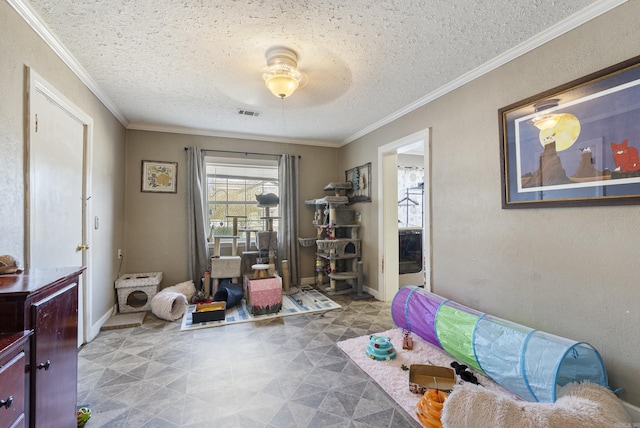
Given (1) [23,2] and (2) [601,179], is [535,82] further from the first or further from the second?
(1) [23,2]

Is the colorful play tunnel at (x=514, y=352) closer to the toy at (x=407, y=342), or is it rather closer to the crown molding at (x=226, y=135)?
the toy at (x=407, y=342)

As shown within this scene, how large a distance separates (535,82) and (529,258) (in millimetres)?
1290

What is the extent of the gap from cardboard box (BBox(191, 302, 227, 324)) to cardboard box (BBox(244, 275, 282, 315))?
337mm

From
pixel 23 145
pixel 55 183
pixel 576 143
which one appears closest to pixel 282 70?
pixel 23 145

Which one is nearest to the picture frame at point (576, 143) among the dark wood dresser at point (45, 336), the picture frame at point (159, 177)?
the dark wood dresser at point (45, 336)

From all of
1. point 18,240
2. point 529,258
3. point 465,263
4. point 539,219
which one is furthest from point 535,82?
point 18,240

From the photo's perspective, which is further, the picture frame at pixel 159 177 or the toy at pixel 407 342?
the picture frame at pixel 159 177

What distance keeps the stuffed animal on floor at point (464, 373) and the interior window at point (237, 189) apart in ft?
10.7

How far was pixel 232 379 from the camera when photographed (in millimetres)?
2039

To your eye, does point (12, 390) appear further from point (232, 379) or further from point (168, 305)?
point (168, 305)

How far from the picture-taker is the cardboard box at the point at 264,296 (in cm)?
327

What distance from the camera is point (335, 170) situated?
16.5ft

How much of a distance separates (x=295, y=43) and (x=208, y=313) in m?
2.76

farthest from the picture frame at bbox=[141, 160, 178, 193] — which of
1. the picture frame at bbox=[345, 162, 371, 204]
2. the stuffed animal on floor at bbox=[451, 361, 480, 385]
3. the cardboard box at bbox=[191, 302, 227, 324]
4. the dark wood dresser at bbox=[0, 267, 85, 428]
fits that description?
the stuffed animal on floor at bbox=[451, 361, 480, 385]
